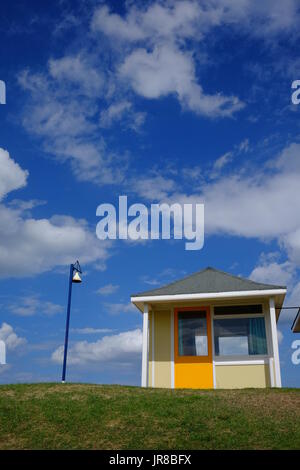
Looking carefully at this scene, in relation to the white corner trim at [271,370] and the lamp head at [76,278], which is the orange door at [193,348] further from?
the lamp head at [76,278]

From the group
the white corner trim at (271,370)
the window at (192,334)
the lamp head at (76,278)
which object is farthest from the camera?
the lamp head at (76,278)

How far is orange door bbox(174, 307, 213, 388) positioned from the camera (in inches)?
710

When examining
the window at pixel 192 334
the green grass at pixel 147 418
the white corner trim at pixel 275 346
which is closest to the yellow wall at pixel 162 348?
the window at pixel 192 334

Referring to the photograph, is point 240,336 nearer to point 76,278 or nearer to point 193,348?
point 193,348

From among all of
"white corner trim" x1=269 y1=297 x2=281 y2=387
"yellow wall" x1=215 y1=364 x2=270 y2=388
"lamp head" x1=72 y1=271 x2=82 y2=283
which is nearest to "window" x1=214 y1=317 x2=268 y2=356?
"yellow wall" x1=215 y1=364 x2=270 y2=388

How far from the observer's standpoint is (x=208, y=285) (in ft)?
61.5

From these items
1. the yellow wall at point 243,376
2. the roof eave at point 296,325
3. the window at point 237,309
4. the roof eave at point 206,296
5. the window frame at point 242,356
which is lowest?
the yellow wall at point 243,376

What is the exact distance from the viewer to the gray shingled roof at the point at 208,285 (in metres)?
17.9

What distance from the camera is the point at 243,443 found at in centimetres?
1009

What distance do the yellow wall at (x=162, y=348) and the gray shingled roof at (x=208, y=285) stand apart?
3.57ft

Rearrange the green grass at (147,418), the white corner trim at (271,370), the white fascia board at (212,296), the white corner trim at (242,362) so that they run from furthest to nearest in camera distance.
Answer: the white corner trim at (242,362) → the white fascia board at (212,296) → the white corner trim at (271,370) → the green grass at (147,418)

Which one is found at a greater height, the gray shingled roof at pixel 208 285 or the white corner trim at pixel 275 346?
the gray shingled roof at pixel 208 285

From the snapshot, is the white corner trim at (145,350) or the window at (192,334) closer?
the white corner trim at (145,350)
